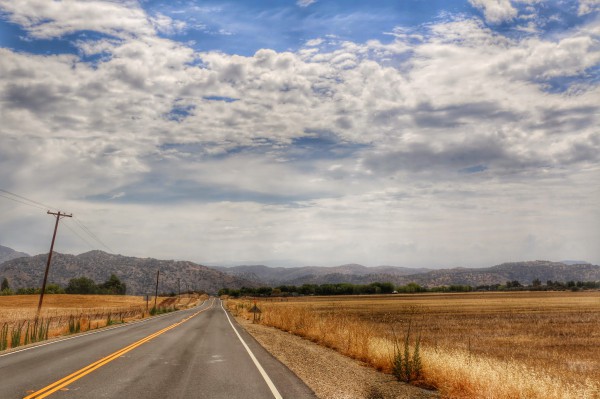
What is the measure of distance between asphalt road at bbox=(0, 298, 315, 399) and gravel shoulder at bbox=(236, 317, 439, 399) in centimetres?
44

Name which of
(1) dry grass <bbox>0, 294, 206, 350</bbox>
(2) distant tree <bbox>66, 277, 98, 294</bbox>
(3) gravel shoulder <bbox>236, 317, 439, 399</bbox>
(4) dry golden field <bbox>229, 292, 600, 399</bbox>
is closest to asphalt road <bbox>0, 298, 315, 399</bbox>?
(3) gravel shoulder <bbox>236, 317, 439, 399</bbox>

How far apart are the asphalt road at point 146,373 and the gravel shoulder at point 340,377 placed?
438 mm

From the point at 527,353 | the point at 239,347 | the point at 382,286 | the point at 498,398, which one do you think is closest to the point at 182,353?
the point at 239,347

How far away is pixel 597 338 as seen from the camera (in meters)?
26.6

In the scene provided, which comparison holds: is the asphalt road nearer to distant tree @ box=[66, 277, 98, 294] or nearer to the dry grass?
the dry grass

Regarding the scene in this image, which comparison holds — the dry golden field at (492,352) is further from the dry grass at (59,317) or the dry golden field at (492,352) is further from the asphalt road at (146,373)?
the dry grass at (59,317)

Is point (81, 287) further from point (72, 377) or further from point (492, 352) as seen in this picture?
point (72, 377)

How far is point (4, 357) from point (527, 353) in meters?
21.7

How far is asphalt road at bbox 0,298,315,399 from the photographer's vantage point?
8.87m

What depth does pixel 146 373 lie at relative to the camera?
439 inches

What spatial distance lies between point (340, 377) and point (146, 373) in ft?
16.0

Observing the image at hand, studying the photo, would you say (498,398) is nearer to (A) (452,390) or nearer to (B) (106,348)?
(A) (452,390)

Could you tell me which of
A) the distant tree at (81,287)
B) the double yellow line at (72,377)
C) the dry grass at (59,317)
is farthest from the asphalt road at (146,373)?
the distant tree at (81,287)

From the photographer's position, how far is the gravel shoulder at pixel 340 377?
927 centimetres
